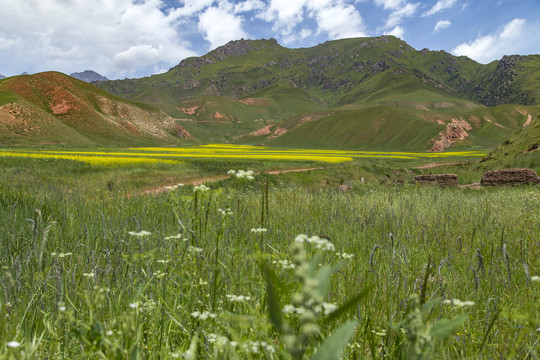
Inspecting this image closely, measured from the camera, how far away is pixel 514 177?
56.6 ft

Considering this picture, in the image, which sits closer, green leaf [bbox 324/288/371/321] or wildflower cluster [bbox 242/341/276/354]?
green leaf [bbox 324/288/371/321]

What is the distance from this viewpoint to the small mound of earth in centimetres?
1694

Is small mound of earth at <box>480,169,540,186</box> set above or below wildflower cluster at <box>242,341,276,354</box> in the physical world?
below

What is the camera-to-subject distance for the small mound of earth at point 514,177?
667 inches

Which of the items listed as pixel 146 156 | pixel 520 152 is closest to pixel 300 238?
pixel 520 152

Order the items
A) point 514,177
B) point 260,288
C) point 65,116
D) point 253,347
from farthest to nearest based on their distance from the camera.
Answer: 1. point 65,116
2. point 514,177
3. point 260,288
4. point 253,347

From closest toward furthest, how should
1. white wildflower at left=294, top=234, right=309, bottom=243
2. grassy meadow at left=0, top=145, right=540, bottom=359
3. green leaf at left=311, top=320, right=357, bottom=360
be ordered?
green leaf at left=311, top=320, right=357, bottom=360 < white wildflower at left=294, top=234, right=309, bottom=243 < grassy meadow at left=0, top=145, right=540, bottom=359

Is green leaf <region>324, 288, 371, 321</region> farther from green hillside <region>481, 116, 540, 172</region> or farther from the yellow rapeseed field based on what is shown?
the yellow rapeseed field

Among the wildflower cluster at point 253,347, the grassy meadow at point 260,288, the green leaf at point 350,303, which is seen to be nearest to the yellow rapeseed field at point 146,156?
the grassy meadow at point 260,288

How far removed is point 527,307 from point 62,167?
26525 millimetres

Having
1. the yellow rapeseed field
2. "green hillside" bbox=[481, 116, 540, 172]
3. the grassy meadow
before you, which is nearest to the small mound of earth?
"green hillside" bbox=[481, 116, 540, 172]

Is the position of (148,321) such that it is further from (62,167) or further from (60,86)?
(60,86)

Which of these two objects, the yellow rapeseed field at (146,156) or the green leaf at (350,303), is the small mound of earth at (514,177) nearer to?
the green leaf at (350,303)

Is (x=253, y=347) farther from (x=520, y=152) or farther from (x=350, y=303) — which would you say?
(x=520, y=152)
